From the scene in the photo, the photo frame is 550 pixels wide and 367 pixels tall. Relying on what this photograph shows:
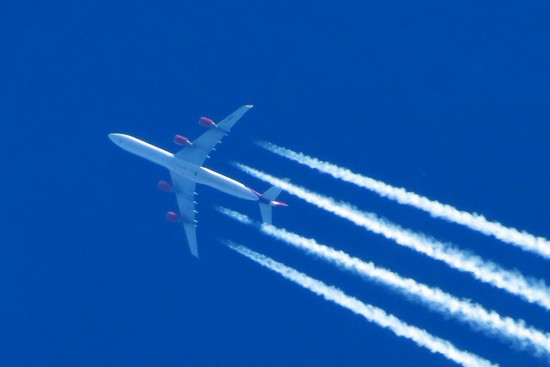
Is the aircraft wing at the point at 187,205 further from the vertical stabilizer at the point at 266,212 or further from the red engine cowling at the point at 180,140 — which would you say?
the vertical stabilizer at the point at 266,212

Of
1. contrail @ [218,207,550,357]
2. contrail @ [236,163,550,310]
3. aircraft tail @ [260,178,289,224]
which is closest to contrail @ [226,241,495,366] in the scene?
contrail @ [218,207,550,357]

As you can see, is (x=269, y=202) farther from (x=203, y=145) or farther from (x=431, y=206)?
(x=431, y=206)

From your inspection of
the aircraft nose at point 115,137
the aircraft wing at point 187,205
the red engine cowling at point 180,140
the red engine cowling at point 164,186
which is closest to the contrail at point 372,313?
the aircraft wing at point 187,205

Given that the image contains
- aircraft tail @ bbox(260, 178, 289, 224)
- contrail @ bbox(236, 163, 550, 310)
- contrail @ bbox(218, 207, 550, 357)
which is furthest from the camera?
aircraft tail @ bbox(260, 178, 289, 224)

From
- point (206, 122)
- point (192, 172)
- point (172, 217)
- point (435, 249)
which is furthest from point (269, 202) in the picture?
point (435, 249)

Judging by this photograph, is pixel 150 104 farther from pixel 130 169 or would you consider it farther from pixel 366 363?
pixel 366 363

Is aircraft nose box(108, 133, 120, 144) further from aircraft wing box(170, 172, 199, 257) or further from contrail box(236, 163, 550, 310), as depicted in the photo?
contrail box(236, 163, 550, 310)
